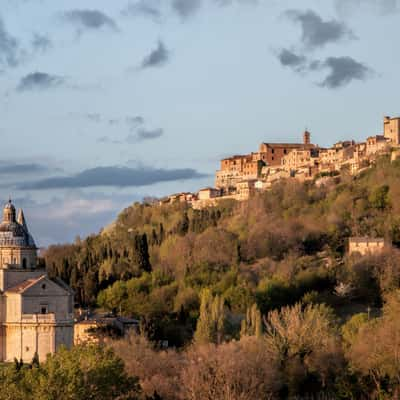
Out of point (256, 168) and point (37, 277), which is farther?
point (256, 168)

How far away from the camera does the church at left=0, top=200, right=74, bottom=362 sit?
56375 millimetres

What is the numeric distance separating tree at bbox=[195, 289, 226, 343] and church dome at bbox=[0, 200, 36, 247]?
10283 millimetres

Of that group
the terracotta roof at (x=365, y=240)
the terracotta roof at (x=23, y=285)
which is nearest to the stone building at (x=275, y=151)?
the terracotta roof at (x=365, y=240)

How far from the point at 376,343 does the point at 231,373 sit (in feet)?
27.1

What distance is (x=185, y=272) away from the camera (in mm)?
83938

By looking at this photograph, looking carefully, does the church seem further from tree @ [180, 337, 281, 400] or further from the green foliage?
the green foliage

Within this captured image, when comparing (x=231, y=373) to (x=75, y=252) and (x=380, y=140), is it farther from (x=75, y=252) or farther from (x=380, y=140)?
(x=380, y=140)

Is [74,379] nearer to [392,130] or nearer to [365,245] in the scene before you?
[365,245]

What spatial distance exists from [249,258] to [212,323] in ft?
83.0

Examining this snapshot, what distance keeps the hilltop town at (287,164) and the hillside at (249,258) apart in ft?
14.0

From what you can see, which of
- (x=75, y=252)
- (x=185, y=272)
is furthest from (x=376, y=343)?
(x=75, y=252)

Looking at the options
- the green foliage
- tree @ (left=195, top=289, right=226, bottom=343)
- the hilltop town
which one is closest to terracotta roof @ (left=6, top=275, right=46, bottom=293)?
tree @ (left=195, top=289, right=226, bottom=343)

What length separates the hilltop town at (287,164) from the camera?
108500 millimetres

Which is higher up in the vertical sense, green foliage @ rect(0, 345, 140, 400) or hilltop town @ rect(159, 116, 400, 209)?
hilltop town @ rect(159, 116, 400, 209)
